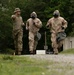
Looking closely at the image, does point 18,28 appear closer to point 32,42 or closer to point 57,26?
point 32,42

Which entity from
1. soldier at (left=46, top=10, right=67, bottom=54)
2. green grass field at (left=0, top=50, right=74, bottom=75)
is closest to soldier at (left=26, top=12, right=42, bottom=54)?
soldier at (left=46, top=10, right=67, bottom=54)

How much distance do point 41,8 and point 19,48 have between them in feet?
188

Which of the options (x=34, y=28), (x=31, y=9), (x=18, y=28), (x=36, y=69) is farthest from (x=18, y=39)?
(x=31, y=9)

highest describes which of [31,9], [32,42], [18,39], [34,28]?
[31,9]

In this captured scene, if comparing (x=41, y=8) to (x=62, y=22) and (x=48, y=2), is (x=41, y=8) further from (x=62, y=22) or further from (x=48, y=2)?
(x=62, y=22)

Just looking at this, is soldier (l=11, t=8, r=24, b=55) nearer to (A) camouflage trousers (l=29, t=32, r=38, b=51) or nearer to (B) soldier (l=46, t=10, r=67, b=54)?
(A) camouflage trousers (l=29, t=32, r=38, b=51)

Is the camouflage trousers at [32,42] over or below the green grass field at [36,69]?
over

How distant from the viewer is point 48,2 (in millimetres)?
76750

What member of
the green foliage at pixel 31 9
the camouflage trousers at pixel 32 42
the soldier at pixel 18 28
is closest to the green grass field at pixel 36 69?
the camouflage trousers at pixel 32 42

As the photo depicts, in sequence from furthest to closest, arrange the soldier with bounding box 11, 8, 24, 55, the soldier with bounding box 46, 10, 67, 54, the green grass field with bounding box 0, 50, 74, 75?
the soldier with bounding box 11, 8, 24, 55 → the soldier with bounding box 46, 10, 67, 54 → the green grass field with bounding box 0, 50, 74, 75

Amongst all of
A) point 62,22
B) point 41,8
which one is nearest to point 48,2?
point 41,8

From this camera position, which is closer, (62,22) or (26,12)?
(62,22)

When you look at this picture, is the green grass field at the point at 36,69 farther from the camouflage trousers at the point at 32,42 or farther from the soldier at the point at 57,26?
the soldier at the point at 57,26

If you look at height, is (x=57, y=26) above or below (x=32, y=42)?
above
